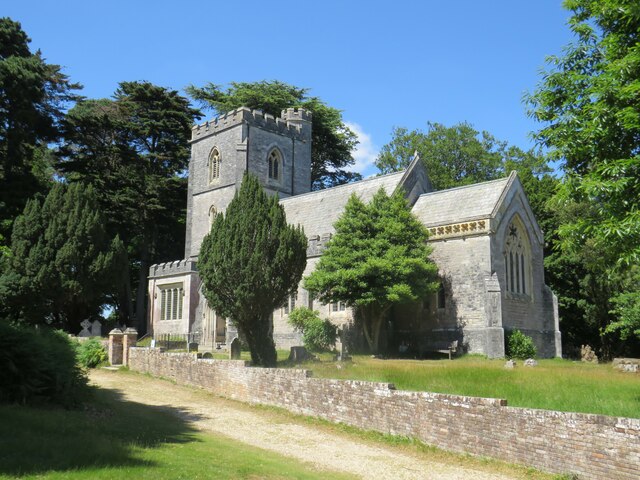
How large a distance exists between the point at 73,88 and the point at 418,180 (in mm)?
26933

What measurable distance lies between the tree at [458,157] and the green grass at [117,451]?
40.8 m

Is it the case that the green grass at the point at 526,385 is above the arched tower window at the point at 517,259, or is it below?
below

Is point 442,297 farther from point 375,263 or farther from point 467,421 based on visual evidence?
point 467,421

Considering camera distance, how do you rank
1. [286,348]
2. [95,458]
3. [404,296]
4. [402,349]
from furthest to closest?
[286,348] < [402,349] < [404,296] < [95,458]

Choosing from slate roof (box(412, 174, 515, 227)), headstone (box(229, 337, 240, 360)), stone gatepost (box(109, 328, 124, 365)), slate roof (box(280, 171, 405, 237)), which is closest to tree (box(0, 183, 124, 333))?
slate roof (box(280, 171, 405, 237))

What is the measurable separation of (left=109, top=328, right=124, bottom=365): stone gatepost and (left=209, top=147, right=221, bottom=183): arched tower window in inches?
733

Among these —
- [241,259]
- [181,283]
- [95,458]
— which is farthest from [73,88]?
[95,458]

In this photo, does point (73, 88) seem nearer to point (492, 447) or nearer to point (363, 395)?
point (363, 395)

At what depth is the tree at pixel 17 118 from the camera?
121 ft

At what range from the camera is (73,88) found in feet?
153

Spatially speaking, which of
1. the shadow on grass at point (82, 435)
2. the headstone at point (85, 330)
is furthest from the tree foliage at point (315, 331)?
the shadow on grass at point (82, 435)

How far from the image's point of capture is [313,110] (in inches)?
2089

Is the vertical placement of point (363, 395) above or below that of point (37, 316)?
below

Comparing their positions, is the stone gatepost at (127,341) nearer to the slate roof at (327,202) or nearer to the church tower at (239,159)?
the slate roof at (327,202)
